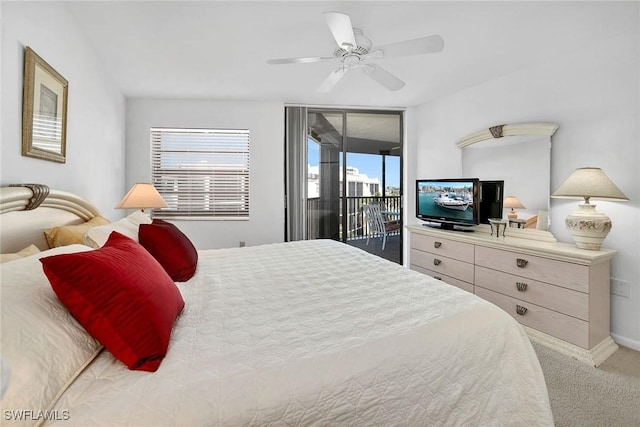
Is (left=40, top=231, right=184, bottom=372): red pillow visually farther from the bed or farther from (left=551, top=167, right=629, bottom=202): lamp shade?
(left=551, top=167, right=629, bottom=202): lamp shade

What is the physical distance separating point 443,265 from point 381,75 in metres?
2.00

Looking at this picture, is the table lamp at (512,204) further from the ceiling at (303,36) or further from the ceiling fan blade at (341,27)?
the ceiling fan blade at (341,27)

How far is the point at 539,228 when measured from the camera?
2742mm

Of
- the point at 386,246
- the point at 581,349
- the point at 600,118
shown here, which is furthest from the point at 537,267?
the point at 386,246

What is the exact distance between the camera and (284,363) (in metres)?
0.88

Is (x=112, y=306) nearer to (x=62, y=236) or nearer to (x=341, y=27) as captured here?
(x=62, y=236)

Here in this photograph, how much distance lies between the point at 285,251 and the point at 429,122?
292 centimetres

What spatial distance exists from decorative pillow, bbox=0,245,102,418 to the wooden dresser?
9.16 ft

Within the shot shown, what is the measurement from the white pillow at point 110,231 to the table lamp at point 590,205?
121 inches

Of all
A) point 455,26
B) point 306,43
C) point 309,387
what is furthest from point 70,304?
point 455,26

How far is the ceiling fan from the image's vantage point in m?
1.73

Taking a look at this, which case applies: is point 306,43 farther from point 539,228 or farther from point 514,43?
point 539,228

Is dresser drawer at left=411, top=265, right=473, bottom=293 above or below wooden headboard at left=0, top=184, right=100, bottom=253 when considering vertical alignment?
below

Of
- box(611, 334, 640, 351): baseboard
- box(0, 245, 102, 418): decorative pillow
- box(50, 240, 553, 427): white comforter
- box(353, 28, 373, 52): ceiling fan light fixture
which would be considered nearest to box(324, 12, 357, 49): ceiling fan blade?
box(353, 28, 373, 52): ceiling fan light fixture
